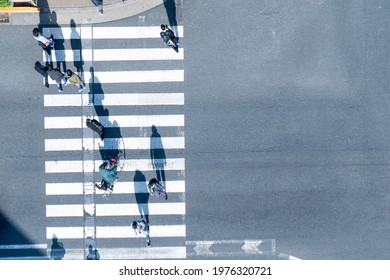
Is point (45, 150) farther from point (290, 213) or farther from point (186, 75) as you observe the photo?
point (290, 213)

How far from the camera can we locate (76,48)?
563 inches

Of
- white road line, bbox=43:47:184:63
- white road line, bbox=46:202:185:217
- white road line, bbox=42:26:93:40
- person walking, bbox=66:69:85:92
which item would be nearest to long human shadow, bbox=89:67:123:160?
person walking, bbox=66:69:85:92

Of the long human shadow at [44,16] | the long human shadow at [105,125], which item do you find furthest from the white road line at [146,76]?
the long human shadow at [44,16]

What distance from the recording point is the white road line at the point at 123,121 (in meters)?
14.3

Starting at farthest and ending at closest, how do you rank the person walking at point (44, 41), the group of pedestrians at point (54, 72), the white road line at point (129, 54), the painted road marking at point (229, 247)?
the painted road marking at point (229, 247) → the white road line at point (129, 54) → the group of pedestrians at point (54, 72) → the person walking at point (44, 41)

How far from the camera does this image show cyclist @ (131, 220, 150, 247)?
13882mm

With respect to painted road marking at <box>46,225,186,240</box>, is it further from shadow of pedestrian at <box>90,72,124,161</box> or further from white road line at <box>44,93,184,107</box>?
white road line at <box>44,93,184,107</box>

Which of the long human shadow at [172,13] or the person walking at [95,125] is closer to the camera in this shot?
the person walking at [95,125]

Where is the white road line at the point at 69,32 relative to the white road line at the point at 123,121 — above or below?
above

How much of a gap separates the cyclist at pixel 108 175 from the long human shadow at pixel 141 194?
2.58 feet

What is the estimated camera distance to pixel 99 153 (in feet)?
47.2

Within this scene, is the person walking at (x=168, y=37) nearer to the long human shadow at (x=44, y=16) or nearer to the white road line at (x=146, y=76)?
the white road line at (x=146, y=76)

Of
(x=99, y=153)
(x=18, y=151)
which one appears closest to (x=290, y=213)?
(x=99, y=153)
